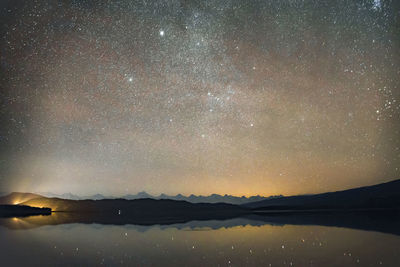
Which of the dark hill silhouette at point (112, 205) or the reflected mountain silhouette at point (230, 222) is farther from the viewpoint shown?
the dark hill silhouette at point (112, 205)

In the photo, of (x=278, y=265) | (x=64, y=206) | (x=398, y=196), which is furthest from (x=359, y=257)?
(x=398, y=196)

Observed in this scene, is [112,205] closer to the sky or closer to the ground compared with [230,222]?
closer to the ground

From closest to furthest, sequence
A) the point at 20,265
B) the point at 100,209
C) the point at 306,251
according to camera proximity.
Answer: the point at 20,265
the point at 306,251
the point at 100,209

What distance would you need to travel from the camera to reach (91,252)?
10492 millimetres

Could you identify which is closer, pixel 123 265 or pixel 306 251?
pixel 123 265

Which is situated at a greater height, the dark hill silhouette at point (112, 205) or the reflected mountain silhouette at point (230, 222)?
the reflected mountain silhouette at point (230, 222)

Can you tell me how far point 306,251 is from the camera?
33.8ft

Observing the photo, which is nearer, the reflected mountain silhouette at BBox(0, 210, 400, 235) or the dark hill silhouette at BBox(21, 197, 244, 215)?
the reflected mountain silhouette at BBox(0, 210, 400, 235)

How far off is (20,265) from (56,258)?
1.36 m

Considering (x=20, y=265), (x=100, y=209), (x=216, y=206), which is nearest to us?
(x=20, y=265)

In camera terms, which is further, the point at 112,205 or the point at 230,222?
the point at 112,205

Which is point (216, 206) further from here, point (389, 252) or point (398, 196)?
point (389, 252)

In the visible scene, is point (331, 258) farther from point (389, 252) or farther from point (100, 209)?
point (100, 209)

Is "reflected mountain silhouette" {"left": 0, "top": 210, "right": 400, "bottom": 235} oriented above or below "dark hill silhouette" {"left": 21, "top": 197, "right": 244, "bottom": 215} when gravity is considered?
above
